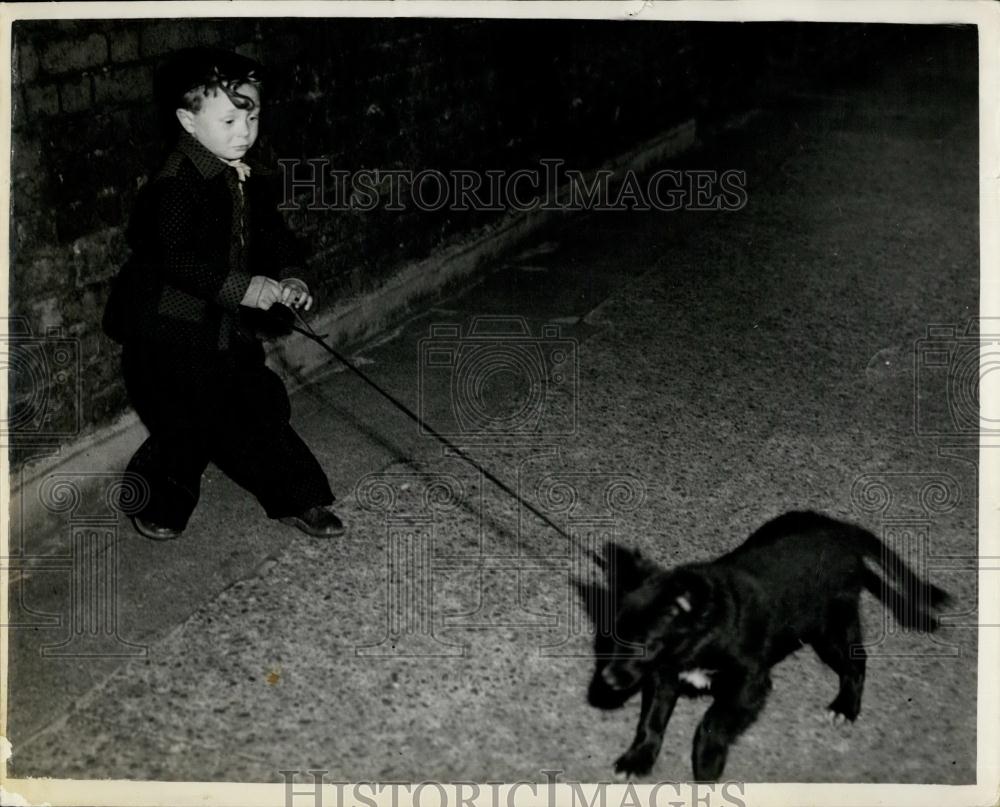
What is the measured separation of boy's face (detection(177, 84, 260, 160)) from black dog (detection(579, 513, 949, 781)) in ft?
6.12

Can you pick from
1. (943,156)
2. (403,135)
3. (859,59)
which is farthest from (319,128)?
(859,59)

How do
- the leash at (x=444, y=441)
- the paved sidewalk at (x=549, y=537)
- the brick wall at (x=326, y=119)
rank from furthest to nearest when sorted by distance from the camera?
1. the leash at (x=444, y=441)
2. the brick wall at (x=326, y=119)
3. the paved sidewalk at (x=549, y=537)

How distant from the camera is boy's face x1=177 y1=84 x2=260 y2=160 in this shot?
3.92 m

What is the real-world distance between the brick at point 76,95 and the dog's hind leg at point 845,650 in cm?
314

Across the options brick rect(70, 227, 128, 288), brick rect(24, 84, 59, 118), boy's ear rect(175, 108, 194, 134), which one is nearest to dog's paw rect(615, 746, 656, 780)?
boy's ear rect(175, 108, 194, 134)

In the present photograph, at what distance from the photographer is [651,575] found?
344 centimetres

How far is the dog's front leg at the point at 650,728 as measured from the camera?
3496mm

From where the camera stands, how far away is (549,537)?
4656 millimetres

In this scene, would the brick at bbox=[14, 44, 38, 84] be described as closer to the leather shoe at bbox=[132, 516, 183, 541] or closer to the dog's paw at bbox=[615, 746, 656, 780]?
the leather shoe at bbox=[132, 516, 183, 541]

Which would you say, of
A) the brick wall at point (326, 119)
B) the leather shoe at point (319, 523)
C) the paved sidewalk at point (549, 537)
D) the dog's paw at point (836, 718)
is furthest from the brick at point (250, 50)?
the dog's paw at point (836, 718)

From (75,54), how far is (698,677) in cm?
302

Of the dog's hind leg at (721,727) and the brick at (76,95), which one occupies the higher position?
the brick at (76,95)

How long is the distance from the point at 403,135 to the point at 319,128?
787mm

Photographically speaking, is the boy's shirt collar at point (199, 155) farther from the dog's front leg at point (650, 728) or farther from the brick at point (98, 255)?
the dog's front leg at point (650, 728)
